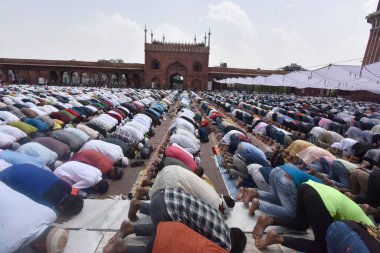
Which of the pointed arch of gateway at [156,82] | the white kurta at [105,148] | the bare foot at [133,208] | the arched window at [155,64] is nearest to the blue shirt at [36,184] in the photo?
the bare foot at [133,208]

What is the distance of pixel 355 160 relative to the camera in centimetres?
600

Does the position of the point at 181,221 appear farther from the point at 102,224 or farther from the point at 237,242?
the point at 102,224

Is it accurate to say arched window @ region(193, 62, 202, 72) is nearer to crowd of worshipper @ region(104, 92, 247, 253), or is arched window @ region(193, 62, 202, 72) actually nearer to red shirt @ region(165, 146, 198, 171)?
red shirt @ region(165, 146, 198, 171)

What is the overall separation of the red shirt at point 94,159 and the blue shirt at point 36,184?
1.63m

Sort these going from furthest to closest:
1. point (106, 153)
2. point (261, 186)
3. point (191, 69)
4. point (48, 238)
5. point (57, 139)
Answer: point (191, 69)
point (57, 139)
point (106, 153)
point (261, 186)
point (48, 238)

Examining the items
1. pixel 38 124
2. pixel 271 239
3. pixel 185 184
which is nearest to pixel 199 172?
pixel 185 184

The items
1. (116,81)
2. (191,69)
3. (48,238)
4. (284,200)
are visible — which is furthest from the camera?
(116,81)

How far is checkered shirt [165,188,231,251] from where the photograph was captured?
205 centimetres

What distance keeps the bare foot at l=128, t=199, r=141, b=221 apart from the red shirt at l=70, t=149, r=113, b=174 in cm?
197

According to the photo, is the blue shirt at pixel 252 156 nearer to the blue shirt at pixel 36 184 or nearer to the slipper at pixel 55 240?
the blue shirt at pixel 36 184

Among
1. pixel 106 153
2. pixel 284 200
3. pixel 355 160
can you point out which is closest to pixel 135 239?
pixel 284 200

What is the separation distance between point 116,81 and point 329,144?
39.5 m

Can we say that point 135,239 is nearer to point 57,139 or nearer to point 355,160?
point 57,139

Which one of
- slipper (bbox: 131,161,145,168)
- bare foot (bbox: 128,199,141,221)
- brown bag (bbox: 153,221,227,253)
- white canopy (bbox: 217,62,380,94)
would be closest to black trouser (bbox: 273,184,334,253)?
brown bag (bbox: 153,221,227,253)
